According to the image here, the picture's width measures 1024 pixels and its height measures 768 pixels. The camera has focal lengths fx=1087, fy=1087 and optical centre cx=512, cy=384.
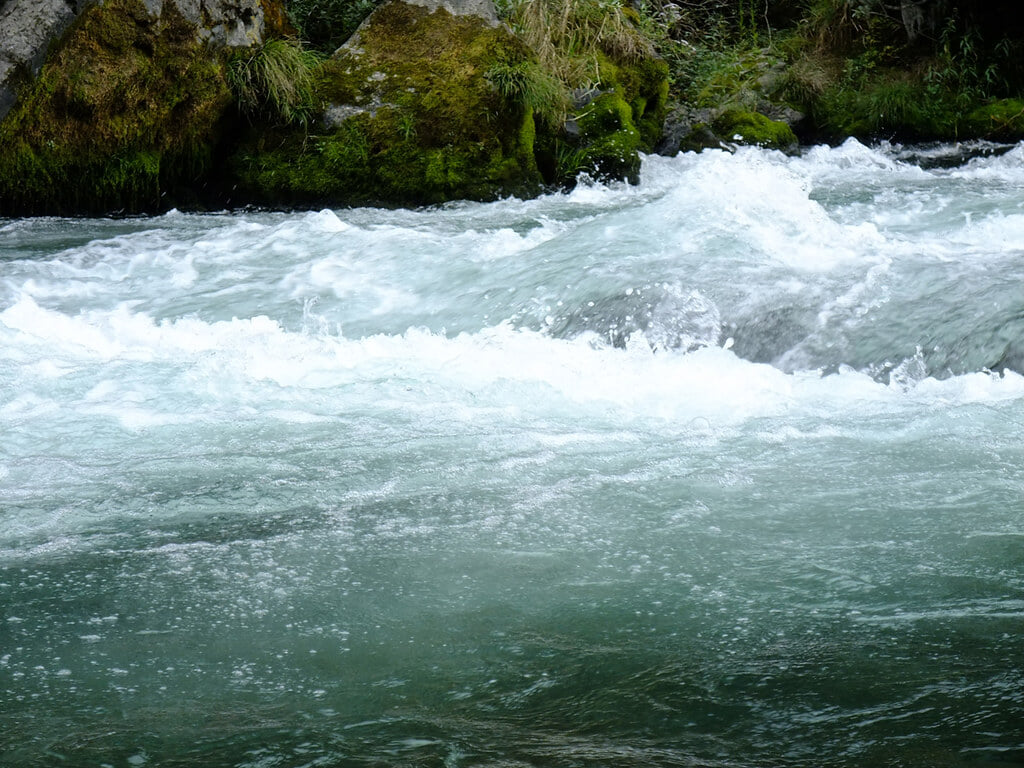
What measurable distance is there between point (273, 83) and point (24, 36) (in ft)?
5.55

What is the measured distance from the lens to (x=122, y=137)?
769 centimetres

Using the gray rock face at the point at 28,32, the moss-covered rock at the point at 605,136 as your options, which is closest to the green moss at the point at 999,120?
the moss-covered rock at the point at 605,136

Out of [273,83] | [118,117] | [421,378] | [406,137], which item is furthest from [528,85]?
[421,378]

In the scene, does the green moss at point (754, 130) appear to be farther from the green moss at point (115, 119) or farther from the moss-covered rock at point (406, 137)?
the green moss at point (115, 119)

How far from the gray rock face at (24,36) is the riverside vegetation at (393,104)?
40 mm

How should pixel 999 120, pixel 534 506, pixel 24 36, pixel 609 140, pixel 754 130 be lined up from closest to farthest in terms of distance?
pixel 534 506 → pixel 24 36 → pixel 609 140 → pixel 999 120 → pixel 754 130

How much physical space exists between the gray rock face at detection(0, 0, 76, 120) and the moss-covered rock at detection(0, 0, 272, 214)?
0.23 ft

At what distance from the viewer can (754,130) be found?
9961 mm

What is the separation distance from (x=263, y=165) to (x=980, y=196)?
505cm

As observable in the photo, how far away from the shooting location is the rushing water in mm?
1854

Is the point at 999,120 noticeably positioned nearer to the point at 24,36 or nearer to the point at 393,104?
the point at 393,104

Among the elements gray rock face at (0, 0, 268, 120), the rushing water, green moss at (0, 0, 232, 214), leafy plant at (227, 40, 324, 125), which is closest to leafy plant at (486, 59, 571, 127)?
leafy plant at (227, 40, 324, 125)

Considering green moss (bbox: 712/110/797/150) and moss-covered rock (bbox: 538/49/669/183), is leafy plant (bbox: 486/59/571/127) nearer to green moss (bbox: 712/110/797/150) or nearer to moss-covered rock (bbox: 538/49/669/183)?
moss-covered rock (bbox: 538/49/669/183)

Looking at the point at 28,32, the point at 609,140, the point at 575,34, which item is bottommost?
the point at 609,140
